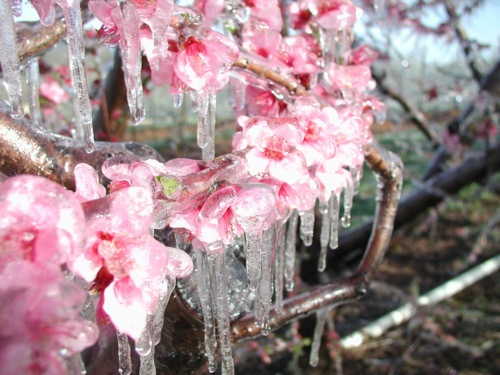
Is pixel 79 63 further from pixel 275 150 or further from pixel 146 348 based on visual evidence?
pixel 146 348

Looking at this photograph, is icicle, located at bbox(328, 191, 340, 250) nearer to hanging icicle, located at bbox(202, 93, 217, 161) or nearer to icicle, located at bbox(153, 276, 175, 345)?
hanging icicle, located at bbox(202, 93, 217, 161)

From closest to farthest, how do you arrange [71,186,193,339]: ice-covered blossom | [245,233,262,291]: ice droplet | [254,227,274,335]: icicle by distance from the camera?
[71,186,193,339]: ice-covered blossom → [245,233,262,291]: ice droplet → [254,227,274,335]: icicle

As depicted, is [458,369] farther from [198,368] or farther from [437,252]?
[198,368]

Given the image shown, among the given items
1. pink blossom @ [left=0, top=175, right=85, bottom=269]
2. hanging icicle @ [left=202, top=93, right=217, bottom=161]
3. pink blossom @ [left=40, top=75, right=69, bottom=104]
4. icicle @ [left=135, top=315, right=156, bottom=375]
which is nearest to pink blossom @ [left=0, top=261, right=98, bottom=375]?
pink blossom @ [left=0, top=175, right=85, bottom=269]

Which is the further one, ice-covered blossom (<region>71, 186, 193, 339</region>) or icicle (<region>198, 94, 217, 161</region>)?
icicle (<region>198, 94, 217, 161</region>)

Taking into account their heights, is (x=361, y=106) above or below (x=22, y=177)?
below

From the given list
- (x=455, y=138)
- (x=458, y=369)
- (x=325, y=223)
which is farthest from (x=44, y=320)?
(x=455, y=138)
